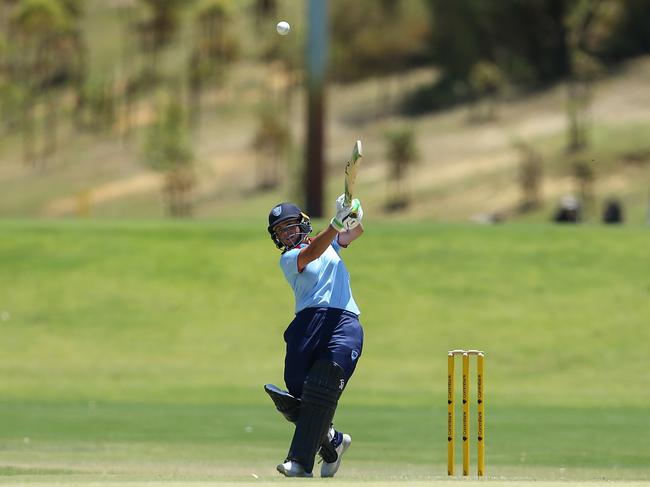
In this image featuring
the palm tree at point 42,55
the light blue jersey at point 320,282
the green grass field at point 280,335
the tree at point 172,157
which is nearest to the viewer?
the light blue jersey at point 320,282

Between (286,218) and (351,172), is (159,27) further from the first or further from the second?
(351,172)

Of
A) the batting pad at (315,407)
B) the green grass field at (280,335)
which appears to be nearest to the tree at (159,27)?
the green grass field at (280,335)

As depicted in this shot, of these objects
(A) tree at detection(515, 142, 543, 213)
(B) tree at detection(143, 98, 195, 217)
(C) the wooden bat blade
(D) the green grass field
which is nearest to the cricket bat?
(C) the wooden bat blade

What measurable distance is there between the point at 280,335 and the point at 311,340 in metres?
16.5

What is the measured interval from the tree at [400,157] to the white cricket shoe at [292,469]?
65.5 metres

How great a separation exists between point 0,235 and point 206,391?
9571mm

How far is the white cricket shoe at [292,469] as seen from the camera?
11.6 metres

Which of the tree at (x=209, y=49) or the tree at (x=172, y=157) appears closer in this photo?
the tree at (x=172, y=157)

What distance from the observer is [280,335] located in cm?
2823

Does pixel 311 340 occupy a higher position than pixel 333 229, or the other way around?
pixel 333 229

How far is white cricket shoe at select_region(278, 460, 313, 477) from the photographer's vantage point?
38.2ft

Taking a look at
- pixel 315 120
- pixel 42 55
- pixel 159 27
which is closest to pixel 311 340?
pixel 315 120

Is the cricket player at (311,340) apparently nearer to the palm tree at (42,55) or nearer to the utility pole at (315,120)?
the utility pole at (315,120)

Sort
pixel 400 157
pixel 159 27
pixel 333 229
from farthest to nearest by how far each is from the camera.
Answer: pixel 159 27, pixel 400 157, pixel 333 229
